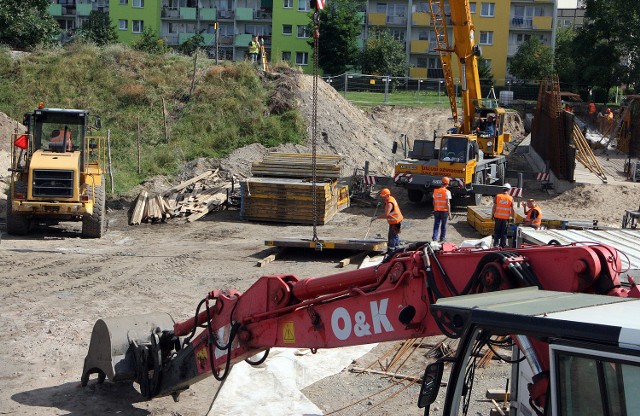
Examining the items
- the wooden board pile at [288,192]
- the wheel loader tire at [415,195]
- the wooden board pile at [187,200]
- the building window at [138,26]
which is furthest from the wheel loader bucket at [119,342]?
the building window at [138,26]

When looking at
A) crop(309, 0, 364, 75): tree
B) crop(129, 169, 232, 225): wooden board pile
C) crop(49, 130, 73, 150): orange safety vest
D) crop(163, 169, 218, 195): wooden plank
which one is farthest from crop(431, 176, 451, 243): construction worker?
crop(309, 0, 364, 75): tree

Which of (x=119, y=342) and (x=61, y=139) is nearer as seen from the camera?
(x=119, y=342)

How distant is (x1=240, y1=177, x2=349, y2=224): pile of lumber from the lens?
22719 mm

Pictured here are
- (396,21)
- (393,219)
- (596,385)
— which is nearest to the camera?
(596,385)

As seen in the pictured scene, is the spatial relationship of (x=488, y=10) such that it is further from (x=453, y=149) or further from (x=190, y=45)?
(x=453, y=149)

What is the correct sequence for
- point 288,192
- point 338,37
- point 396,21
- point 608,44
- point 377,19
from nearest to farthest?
1. point 288,192
2. point 608,44
3. point 338,37
4. point 377,19
5. point 396,21

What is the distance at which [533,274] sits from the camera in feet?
17.4

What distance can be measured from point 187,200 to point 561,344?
2092 cm

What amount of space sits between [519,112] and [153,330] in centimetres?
3944

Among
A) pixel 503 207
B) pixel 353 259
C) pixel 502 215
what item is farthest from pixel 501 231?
pixel 353 259

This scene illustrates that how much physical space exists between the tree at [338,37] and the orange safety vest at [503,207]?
3601 centimetres

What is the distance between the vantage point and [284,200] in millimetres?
22875

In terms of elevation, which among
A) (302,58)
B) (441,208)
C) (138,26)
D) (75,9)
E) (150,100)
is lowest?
(441,208)

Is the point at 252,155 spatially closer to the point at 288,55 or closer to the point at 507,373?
the point at 507,373
